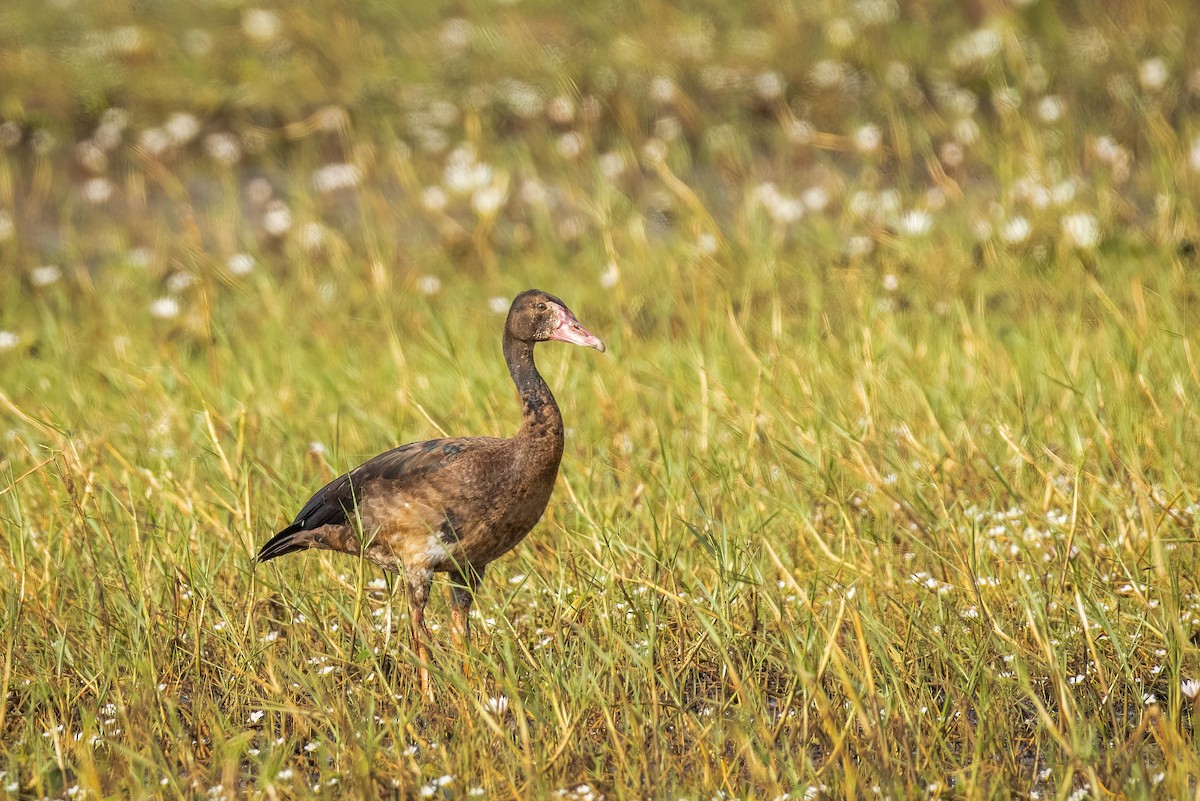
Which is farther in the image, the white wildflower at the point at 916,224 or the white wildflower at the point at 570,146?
the white wildflower at the point at 570,146

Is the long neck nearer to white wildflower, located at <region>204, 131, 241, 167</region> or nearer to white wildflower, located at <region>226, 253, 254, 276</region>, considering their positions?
white wildflower, located at <region>226, 253, 254, 276</region>

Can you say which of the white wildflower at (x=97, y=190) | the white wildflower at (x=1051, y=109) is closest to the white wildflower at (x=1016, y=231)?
the white wildflower at (x=1051, y=109)

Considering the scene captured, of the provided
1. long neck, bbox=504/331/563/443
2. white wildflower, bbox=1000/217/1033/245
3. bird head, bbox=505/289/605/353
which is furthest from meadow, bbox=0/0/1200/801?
bird head, bbox=505/289/605/353

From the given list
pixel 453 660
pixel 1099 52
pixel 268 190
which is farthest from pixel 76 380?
pixel 1099 52

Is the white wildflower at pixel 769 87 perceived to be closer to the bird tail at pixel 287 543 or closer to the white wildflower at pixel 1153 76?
the white wildflower at pixel 1153 76

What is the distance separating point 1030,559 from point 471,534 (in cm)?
134

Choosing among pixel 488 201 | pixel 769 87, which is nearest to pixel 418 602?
pixel 488 201

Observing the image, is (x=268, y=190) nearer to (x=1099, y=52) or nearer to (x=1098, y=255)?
(x=1098, y=255)

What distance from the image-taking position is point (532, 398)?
3.53m

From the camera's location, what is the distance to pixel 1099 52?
8875 mm

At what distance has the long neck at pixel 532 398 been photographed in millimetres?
3475

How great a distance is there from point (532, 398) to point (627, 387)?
1.44 m

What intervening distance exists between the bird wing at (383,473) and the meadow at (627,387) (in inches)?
7.0

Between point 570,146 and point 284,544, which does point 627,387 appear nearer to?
point 284,544
